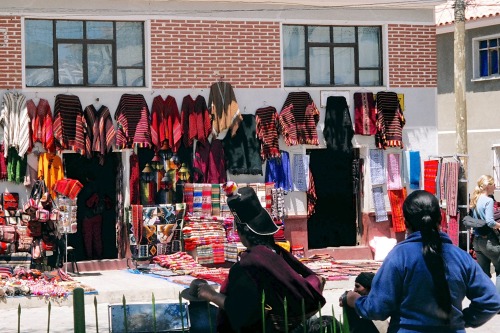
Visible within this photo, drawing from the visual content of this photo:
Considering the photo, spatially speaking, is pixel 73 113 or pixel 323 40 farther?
pixel 323 40

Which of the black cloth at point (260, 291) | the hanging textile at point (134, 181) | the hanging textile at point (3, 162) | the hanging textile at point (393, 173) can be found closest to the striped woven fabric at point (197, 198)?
the hanging textile at point (134, 181)

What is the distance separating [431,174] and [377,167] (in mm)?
1060

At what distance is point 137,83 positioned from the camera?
67.4ft

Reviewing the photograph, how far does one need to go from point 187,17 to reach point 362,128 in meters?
4.02

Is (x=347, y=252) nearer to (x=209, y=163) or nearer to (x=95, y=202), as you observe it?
(x=209, y=163)

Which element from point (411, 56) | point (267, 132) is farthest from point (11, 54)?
point (411, 56)

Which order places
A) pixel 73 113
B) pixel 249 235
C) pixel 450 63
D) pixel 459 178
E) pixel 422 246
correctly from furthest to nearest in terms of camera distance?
pixel 450 63, pixel 459 178, pixel 73 113, pixel 249 235, pixel 422 246

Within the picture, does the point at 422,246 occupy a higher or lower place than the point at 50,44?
lower

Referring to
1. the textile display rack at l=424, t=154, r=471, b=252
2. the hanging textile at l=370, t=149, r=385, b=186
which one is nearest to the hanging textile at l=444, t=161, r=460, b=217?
the textile display rack at l=424, t=154, r=471, b=252

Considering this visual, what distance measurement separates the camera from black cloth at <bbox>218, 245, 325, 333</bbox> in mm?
6023

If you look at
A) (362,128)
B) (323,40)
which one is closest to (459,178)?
(362,128)

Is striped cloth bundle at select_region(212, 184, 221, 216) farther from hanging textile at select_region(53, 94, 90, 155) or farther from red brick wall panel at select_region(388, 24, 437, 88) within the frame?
red brick wall panel at select_region(388, 24, 437, 88)

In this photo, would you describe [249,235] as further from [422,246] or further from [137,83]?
[137,83]

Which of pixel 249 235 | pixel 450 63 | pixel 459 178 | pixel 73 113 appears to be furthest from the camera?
pixel 450 63
